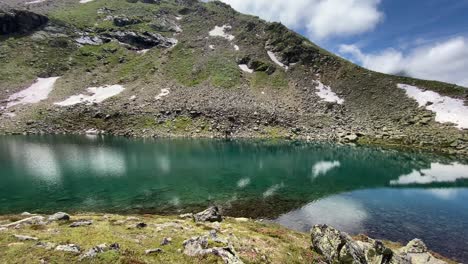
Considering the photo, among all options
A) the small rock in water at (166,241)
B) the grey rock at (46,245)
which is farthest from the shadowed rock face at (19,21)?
the small rock in water at (166,241)

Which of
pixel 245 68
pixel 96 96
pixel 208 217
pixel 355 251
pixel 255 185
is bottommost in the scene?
pixel 255 185

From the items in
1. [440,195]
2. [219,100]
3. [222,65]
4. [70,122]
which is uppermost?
[222,65]

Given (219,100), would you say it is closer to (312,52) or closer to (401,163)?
(312,52)

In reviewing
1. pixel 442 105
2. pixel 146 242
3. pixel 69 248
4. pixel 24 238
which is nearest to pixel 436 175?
pixel 442 105

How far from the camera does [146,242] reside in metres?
17.7

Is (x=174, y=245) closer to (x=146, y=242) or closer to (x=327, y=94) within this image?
(x=146, y=242)

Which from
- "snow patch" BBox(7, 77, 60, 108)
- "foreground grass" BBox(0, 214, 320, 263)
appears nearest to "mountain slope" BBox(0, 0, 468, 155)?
"snow patch" BBox(7, 77, 60, 108)

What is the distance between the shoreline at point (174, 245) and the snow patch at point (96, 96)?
11035 centimetres

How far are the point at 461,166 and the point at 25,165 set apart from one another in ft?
306

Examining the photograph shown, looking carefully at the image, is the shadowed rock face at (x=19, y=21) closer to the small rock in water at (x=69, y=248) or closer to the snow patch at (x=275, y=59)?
the snow patch at (x=275, y=59)

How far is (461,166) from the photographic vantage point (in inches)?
2810

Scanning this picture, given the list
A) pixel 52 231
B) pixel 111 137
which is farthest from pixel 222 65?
pixel 52 231

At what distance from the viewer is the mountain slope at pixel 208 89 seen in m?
109

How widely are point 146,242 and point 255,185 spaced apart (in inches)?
1286
